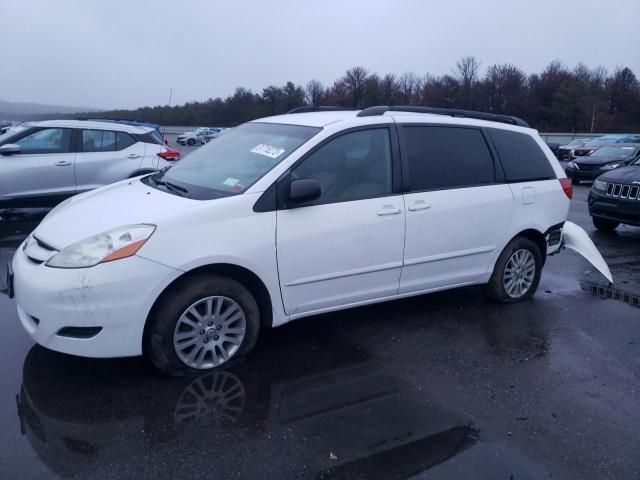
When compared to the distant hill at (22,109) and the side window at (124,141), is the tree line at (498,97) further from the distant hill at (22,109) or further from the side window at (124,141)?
the side window at (124,141)

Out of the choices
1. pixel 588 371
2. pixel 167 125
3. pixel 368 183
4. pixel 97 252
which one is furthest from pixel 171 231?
pixel 167 125

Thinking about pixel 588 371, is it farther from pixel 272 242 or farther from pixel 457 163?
pixel 272 242

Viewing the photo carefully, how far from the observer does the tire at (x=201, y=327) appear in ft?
12.0

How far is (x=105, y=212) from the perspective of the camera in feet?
13.1

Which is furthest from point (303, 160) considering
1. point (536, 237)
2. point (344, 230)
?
point (536, 237)

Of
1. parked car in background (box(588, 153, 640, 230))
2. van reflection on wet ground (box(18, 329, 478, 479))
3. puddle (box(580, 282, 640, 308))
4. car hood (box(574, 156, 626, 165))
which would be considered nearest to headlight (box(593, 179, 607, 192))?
parked car in background (box(588, 153, 640, 230))

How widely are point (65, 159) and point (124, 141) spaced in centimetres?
106

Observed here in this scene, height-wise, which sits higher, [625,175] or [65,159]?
[65,159]

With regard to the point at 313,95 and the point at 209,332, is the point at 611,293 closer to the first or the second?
the point at 209,332

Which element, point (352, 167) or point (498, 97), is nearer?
point (352, 167)

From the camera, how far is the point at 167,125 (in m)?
69.9

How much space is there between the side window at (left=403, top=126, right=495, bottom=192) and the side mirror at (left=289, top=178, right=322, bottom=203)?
1.00m

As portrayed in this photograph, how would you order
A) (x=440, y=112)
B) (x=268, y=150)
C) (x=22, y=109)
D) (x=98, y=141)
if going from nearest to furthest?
(x=268, y=150) < (x=440, y=112) < (x=98, y=141) < (x=22, y=109)

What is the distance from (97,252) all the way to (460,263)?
118 inches
